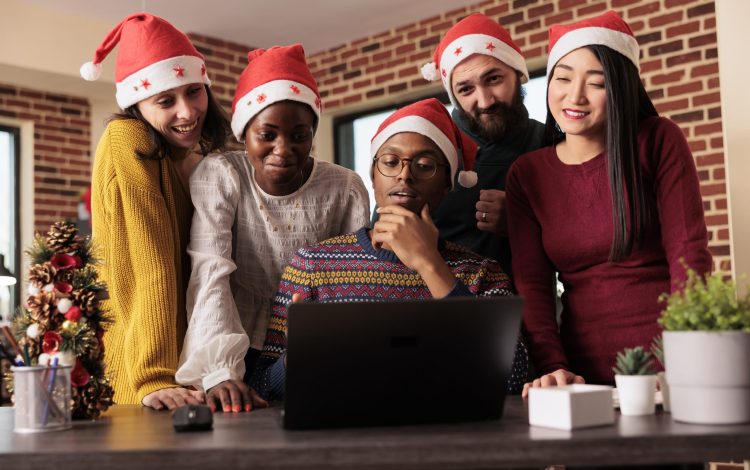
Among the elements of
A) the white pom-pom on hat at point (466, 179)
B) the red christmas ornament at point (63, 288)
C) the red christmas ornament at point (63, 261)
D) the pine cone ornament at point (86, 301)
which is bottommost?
the pine cone ornament at point (86, 301)

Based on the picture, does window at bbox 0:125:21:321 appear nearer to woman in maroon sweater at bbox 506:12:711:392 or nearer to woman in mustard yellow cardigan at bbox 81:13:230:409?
woman in mustard yellow cardigan at bbox 81:13:230:409

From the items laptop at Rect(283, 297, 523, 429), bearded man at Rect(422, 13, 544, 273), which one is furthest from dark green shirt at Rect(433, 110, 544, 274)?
laptop at Rect(283, 297, 523, 429)

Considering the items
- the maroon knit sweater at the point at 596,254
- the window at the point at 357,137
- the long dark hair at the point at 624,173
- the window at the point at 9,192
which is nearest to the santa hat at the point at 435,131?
the maroon knit sweater at the point at 596,254

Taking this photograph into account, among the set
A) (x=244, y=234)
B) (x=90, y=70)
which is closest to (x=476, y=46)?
(x=244, y=234)

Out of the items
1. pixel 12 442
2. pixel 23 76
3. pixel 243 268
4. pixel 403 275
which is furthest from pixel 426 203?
pixel 23 76

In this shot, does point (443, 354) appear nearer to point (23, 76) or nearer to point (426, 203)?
point (426, 203)

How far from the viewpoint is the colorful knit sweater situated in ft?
6.48

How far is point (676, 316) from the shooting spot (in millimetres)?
1323

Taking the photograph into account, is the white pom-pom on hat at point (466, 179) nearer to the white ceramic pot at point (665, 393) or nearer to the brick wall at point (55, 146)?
the white ceramic pot at point (665, 393)

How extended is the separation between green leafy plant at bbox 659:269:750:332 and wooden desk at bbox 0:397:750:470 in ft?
0.50

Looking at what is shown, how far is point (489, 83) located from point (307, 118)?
2.15 feet

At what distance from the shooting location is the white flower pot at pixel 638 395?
141 centimetres

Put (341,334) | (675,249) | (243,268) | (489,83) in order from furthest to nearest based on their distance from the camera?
1. (489,83)
2. (243,268)
3. (675,249)
4. (341,334)

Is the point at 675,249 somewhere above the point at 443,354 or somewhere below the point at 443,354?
above
